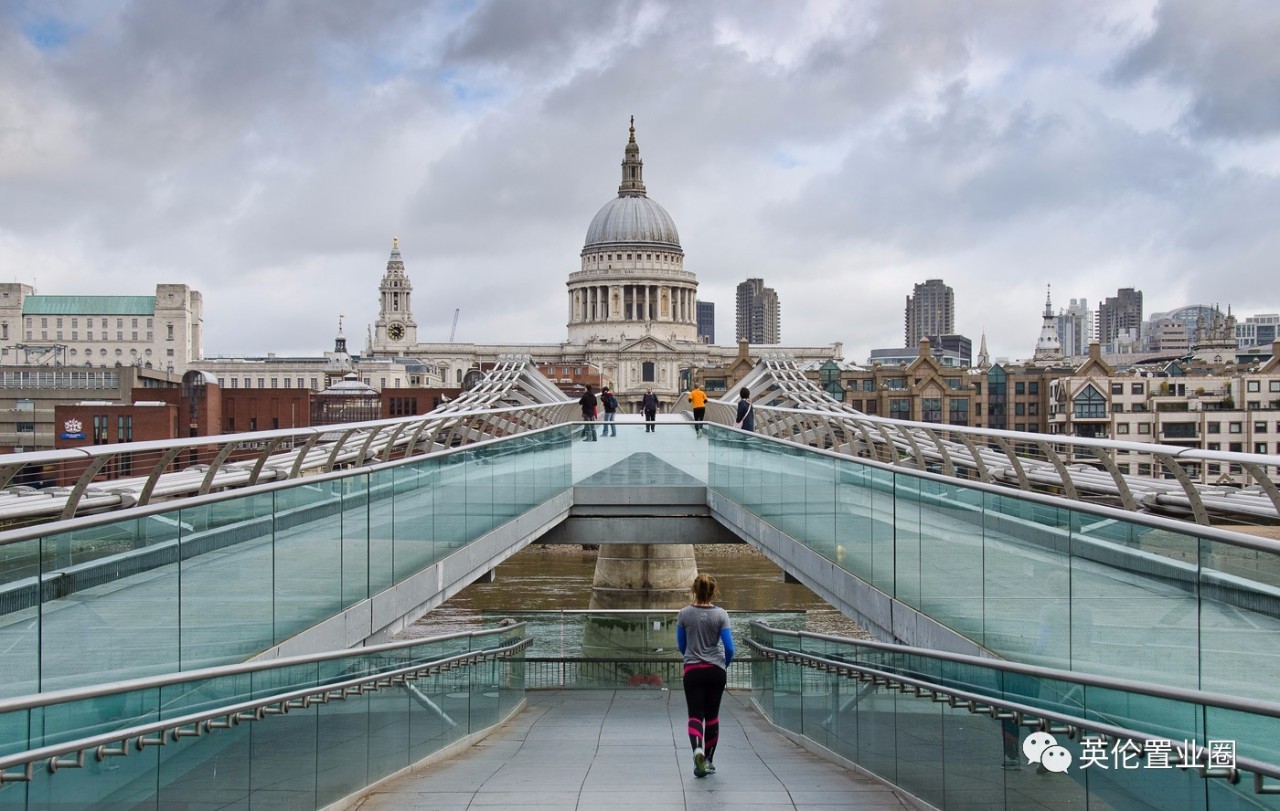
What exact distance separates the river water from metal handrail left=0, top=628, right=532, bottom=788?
71.9ft

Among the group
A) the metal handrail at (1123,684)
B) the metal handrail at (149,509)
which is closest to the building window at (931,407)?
the metal handrail at (149,509)

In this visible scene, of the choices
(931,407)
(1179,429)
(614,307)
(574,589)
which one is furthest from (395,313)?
(574,589)

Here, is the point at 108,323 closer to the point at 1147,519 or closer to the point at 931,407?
the point at 931,407

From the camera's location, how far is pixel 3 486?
696 cm

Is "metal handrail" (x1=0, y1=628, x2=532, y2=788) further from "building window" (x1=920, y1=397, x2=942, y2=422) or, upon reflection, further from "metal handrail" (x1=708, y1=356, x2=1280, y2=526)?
"building window" (x1=920, y1=397, x2=942, y2=422)

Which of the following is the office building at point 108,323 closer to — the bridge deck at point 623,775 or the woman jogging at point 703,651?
the bridge deck at point 623,775

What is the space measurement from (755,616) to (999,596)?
12.1 m

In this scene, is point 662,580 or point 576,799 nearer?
point 576,799

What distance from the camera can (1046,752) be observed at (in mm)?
5941

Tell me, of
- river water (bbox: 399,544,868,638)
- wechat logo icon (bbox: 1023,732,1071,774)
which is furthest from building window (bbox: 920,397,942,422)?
wechat logo icon (bbox: 1023,732,1071,774)

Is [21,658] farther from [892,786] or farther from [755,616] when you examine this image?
[755,616]

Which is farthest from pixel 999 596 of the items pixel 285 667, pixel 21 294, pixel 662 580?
pixel 21 294

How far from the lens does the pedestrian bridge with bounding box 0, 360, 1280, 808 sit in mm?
5168

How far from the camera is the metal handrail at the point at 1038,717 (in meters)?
4.58
